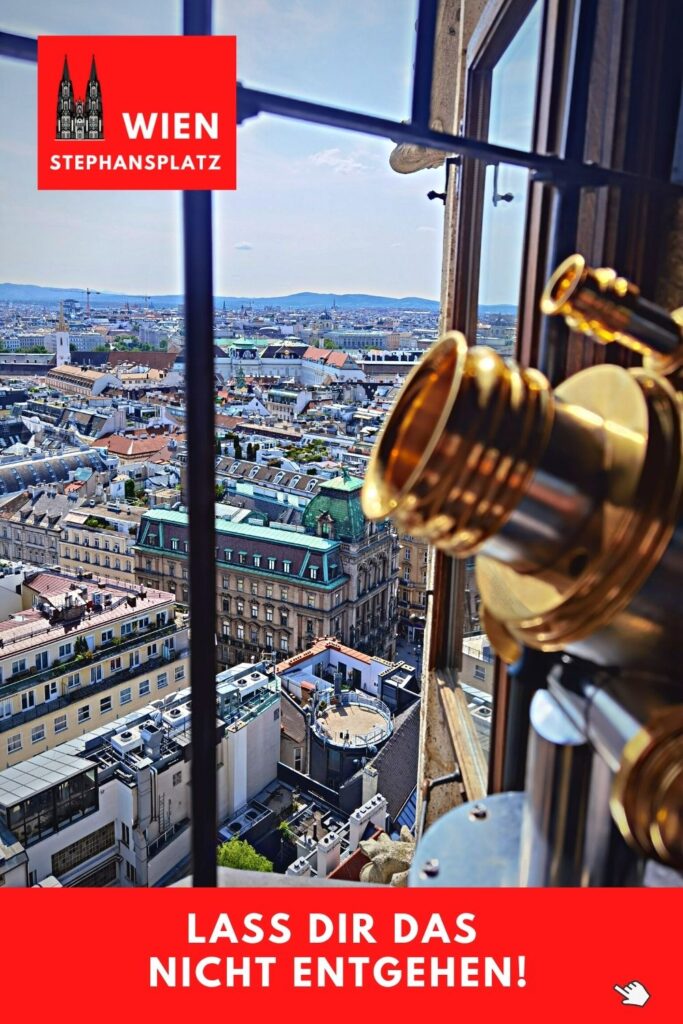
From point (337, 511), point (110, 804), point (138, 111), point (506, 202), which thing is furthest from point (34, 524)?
point (138, 111)

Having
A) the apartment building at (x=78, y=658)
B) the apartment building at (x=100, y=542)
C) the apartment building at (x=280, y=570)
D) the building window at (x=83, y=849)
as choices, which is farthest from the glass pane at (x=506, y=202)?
the apartment building at (x=100, y=542)

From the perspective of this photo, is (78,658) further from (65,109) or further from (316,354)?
(316,354)

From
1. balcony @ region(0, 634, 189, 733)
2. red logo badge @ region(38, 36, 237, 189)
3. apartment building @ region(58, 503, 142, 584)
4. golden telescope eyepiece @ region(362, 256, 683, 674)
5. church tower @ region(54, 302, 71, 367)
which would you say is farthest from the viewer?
church tower @ region(54, 302, 71, 367)

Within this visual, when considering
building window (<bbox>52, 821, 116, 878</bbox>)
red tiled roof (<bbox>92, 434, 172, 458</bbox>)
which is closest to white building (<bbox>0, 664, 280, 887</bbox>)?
building window (<bbox>52, 821, 116, 878</bbox>)
